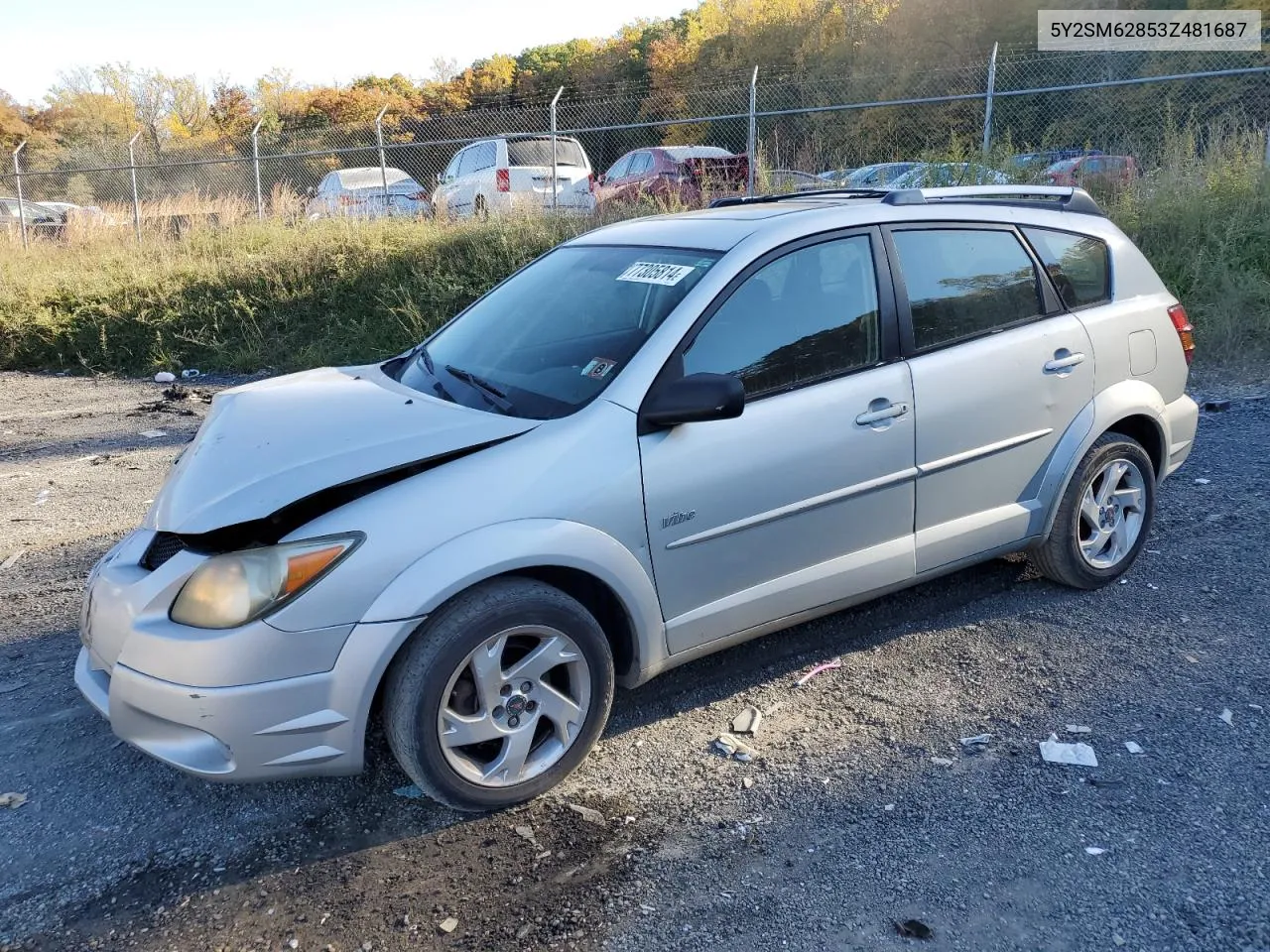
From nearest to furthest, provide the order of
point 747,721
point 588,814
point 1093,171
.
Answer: point 588,814 → point 747,721 → point 1093,171

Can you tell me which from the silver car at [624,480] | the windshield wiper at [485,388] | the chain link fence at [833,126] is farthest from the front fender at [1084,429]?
the chain link fence at [833,126]

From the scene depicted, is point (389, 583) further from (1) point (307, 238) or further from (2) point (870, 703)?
(1) point (307, 238)

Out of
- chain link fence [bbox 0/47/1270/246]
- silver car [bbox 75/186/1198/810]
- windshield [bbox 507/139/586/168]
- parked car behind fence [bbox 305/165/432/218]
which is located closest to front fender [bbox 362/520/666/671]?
silver car [bbox 75/186/1198/810]

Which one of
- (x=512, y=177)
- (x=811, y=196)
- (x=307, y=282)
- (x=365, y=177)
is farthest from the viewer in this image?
(x=365, y=177)

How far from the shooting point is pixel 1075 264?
4.41 m

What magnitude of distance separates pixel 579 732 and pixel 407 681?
24.6 inches

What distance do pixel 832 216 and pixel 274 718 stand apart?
2.65 metres

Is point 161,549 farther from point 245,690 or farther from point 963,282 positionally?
point 963,282

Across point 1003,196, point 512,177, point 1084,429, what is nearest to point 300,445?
point 1084,429

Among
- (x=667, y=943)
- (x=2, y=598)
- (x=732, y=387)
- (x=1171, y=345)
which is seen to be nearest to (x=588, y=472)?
(x=732, y=387)

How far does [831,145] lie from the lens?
1562 cm

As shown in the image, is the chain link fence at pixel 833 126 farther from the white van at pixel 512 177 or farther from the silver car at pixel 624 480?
the silver car at pixel 624 480

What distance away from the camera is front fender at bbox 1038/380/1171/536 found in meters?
4.22

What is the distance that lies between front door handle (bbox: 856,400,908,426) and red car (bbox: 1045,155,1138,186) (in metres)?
8.32
